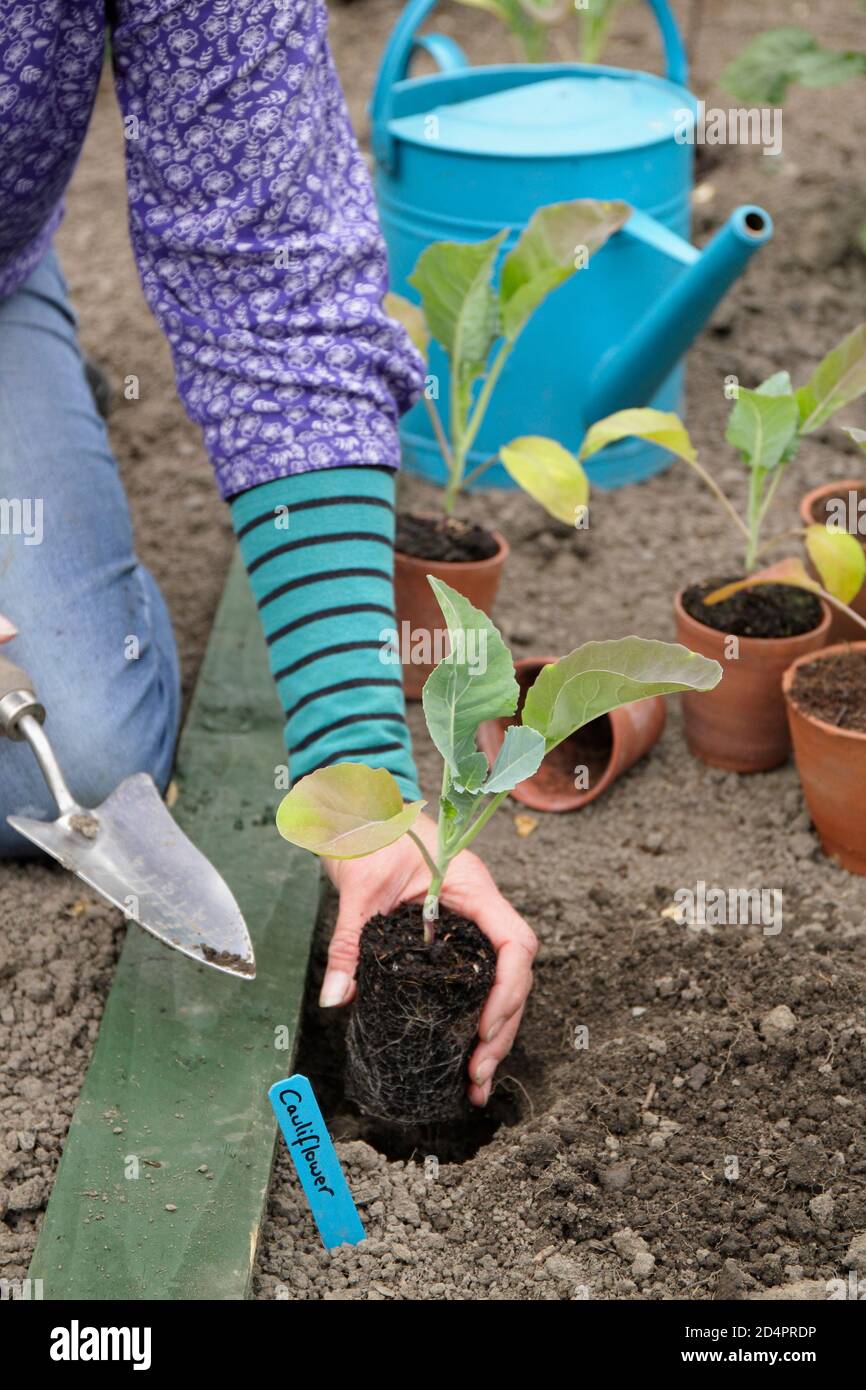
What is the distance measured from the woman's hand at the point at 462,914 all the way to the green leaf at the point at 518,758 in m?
0.19

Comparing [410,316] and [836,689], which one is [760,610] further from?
[410,316]

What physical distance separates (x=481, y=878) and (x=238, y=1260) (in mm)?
361

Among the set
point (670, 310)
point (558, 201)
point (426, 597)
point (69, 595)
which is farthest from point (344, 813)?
point (558, 201)

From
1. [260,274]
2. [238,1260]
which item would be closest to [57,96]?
[260,274]

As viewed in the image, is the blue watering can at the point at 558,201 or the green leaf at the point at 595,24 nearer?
the blue watering can at the point at 558,201

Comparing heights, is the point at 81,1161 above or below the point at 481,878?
below

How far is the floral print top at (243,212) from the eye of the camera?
4.19 feet

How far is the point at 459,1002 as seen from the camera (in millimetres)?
1177

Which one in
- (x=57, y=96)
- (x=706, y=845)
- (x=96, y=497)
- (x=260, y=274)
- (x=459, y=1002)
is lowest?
(x=706, y=845)

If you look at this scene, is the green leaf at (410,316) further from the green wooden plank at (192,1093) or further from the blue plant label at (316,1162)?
the blue plant label at (316,1162)

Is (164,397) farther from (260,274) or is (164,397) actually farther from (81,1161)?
(81,1161)

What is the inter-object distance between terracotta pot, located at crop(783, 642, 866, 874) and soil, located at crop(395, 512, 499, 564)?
1.43ft

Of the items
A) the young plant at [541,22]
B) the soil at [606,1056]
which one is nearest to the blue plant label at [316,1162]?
the soil at [606,1056]

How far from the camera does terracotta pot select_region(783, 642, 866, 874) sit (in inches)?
57.8
